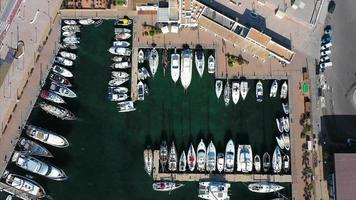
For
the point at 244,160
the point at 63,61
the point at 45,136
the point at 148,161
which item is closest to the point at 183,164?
the point at 148,161

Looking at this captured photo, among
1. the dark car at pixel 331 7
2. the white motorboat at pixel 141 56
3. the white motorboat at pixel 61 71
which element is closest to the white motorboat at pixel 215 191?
the white motorboat at pixel 141 56

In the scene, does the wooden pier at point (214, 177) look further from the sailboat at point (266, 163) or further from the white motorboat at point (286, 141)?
the white motorboat at point (286, 141)

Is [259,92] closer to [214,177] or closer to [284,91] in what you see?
[284,91]

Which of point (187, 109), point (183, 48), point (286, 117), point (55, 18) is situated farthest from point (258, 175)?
point (55, 18)

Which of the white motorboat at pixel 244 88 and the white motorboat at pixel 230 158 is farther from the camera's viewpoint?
the white motorboat at pixel 244 88

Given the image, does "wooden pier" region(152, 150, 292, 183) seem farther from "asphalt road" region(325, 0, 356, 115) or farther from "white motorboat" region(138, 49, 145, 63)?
"white motorboat" region(138, 49, 145, 63)

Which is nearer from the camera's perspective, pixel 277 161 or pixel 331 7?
pixel 277 161

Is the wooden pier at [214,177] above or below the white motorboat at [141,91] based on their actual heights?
below
